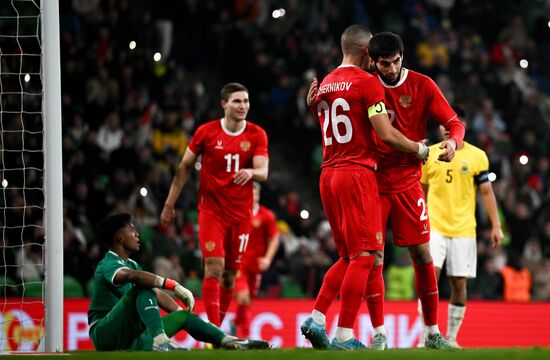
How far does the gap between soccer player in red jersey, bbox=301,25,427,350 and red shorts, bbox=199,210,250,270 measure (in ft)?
8.26

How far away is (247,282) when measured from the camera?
12578 millimetres

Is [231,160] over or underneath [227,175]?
over

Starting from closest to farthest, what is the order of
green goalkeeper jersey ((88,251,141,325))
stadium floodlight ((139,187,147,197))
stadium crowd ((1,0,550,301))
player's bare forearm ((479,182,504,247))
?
green goalkeeper jersey ((88,251,141,325)) → player's bare forearm ((479,182,504,247)) → stadium crowd ((1,0,550,301)) → stadium floodlight ((139,187,147,197))

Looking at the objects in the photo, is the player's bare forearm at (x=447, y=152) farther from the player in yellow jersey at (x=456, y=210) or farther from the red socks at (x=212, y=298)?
the red socks at (x=212, y=298)

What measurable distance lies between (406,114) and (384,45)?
0.63 m

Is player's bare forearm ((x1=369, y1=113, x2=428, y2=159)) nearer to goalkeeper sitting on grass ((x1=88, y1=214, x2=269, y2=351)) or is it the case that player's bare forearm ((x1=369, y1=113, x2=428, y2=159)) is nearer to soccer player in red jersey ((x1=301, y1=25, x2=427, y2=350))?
soccer player in red jersey ((x1=301, y1=25, x2=427, y2=350))

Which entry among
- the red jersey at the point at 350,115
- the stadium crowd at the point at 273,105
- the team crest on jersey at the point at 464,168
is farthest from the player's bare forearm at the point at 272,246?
the red jersey at the point at 350,115

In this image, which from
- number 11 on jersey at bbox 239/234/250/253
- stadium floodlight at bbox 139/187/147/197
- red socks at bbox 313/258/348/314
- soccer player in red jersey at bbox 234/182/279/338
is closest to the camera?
red socks at bbox 313/258/348/314

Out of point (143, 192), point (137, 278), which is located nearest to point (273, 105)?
point (143, 192)

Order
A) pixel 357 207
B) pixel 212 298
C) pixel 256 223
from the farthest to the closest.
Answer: pixel 256 223
pixel 212 298
pixel 357 207

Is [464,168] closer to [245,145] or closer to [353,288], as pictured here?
[245,145]

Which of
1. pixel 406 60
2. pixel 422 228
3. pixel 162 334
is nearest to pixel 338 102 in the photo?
pixel 422 228

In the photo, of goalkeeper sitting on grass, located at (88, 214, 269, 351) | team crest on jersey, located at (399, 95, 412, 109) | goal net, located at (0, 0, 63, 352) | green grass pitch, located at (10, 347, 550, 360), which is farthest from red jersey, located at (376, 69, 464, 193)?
goal net, located at (0, 0, 63, 352)

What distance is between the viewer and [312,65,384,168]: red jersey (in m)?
7.25
